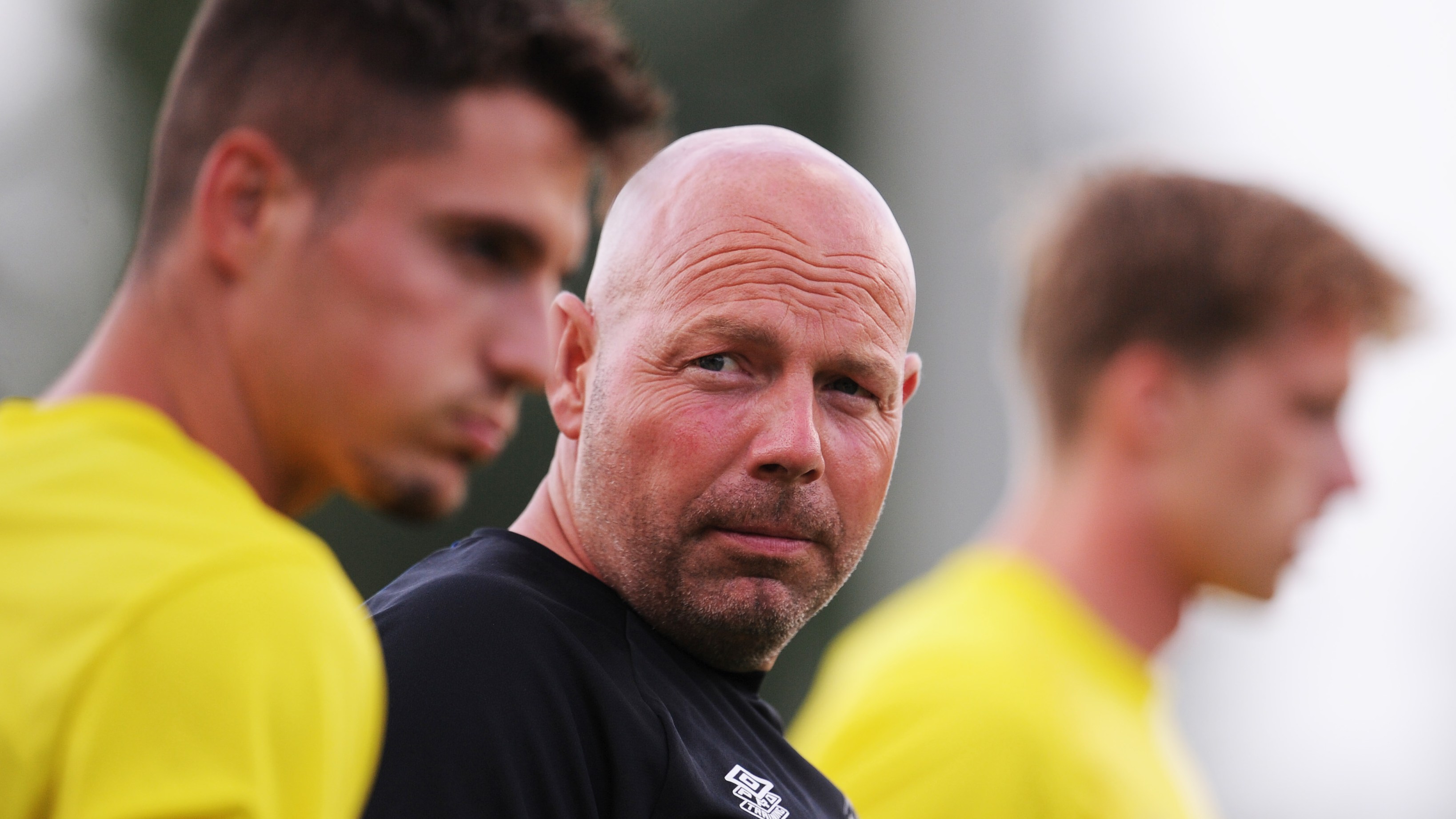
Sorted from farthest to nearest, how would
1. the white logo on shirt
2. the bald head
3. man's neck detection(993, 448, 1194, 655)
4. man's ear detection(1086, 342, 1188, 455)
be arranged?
1. man's ear detection(1086, 342, 1188, 455)
2. man's neck detection(993, 448, 1194, 655)
3. the bald head
4. the white logo on shirt

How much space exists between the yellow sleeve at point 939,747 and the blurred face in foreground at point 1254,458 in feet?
3.14

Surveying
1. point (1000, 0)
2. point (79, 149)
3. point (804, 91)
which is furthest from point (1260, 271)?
point (1000, 0)

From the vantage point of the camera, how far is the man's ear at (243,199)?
2.08m

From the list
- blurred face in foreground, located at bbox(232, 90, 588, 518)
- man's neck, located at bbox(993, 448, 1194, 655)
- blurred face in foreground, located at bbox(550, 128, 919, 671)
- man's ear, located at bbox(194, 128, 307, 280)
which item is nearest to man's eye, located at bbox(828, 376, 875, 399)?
blurred face in foreground, located at bbox(550, 128, 919, 671)

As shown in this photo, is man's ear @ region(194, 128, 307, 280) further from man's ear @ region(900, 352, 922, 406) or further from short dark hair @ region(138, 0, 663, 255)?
man's ear @ region(900, 352, 922, 406)

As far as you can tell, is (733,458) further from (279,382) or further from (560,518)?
(279,382)

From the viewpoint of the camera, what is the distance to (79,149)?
41.9ft

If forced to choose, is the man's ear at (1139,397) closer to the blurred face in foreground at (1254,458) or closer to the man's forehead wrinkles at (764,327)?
the blurred face in foreground at (1254,458)

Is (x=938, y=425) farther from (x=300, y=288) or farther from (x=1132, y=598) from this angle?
(x=300, y=288)

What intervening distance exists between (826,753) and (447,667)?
131cm

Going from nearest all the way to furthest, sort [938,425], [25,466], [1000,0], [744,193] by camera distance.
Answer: [25,466]
[744,193]
[938,425]
[1000,0]

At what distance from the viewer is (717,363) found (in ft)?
7.14

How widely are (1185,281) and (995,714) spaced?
1.60 m

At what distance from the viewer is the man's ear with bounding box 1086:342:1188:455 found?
12.9 ft
